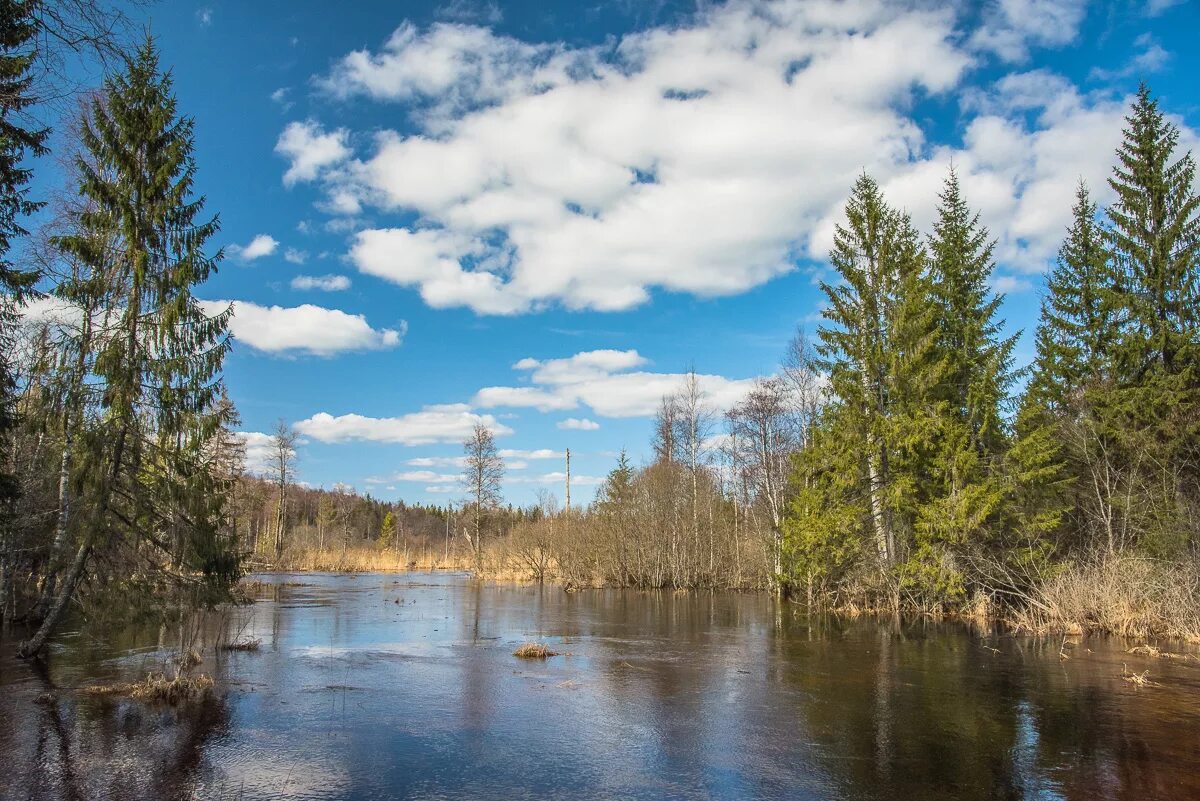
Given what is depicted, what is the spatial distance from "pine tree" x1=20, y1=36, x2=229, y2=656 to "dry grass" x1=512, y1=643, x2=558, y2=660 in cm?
660

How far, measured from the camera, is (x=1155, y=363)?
22.9 metres

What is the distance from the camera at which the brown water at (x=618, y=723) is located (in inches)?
289

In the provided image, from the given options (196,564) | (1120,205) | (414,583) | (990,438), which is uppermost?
(1120,205)

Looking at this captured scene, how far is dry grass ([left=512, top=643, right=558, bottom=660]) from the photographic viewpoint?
595 inches

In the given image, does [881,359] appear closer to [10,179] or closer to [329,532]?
[10,179]

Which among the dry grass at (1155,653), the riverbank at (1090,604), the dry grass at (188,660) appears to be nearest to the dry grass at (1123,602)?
the riverbank at (1090,604)

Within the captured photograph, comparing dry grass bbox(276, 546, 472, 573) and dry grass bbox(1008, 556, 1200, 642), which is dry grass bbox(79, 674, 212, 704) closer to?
dry grass bbox(1008, 556, 1200, 642)

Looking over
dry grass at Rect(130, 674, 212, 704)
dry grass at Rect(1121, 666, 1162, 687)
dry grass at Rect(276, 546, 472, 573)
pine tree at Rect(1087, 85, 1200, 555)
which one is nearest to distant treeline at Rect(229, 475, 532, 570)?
dry grass at Rect(276, 546, 472, 573)

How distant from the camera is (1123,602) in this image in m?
17.5

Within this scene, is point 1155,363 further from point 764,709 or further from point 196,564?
point 196,564

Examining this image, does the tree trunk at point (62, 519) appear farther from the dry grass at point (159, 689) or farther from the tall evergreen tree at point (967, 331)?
the tall evergreen tree at point (967, 331)

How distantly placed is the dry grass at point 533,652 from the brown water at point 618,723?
0.31 meters

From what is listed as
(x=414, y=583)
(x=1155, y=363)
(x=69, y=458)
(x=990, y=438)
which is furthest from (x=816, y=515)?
(x=414, y=583)

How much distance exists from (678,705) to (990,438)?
55.9 ft
